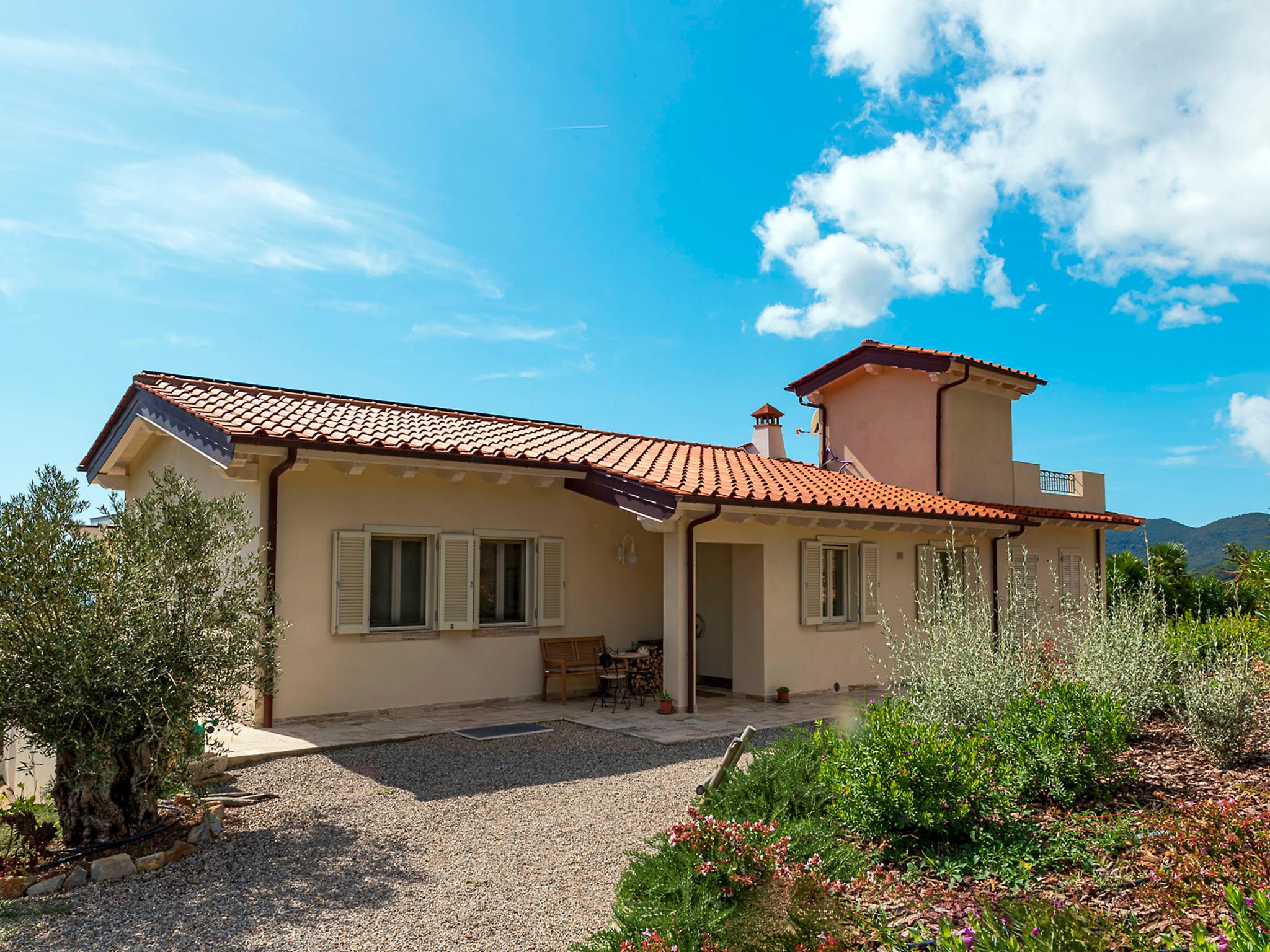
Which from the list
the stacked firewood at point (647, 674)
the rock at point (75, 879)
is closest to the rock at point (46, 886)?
the rock at point (75, 879)

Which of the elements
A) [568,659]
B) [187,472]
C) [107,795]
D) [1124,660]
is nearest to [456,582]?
[568,659]

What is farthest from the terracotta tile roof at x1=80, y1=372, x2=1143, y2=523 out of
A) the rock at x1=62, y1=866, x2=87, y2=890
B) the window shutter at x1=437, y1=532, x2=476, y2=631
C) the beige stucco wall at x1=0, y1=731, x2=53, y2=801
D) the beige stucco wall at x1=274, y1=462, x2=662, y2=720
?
the rock at x1=62, y1=866, x2=87, y2=890

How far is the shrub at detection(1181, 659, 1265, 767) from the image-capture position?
5605mm

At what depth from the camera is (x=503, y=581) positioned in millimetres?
11492

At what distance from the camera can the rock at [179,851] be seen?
529 centimetres

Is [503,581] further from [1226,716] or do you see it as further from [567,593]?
[1226,716]

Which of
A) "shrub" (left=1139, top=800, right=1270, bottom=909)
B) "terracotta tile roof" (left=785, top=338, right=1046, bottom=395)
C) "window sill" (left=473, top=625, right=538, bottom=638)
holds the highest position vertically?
"terracotta tile roof" (left=785, top=338, right=1046, bottom=395)

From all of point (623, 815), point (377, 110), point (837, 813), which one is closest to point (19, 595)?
point (623, 815)

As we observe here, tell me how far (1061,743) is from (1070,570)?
47.7ft

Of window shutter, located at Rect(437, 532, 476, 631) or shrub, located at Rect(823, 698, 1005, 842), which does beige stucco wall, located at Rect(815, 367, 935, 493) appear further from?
shrub, located at Rect(823, 698, 1005, 842)

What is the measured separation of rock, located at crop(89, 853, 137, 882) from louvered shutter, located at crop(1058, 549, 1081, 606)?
666 inches

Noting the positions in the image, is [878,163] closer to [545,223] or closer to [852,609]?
[545,223]

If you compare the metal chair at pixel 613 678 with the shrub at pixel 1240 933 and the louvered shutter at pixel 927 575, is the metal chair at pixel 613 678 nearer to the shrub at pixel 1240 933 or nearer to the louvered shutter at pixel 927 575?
the louvered shutter at pixel 927 575

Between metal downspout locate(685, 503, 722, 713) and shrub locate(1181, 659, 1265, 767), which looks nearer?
shrub locate(1181, 659, 1265, 767)
